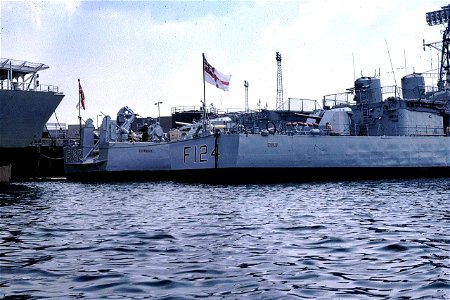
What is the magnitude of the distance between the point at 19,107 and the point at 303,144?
20.0 meters

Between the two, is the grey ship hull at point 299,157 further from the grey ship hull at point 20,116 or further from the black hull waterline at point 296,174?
the grey ship hull at point 20,116

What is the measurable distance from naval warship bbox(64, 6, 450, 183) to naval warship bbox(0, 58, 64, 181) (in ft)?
22.1

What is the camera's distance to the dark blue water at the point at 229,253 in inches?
298

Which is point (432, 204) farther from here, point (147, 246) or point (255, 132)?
point (255, 132)

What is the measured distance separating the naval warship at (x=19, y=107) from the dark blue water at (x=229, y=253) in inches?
856

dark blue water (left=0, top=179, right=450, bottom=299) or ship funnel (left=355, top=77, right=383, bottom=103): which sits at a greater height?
ship funnel (left=355, top=77, right=383, bottom=103)

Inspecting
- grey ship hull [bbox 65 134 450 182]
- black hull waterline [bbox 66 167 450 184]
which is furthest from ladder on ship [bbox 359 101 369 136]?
black hull waterline [bbox 66 167 450 184]

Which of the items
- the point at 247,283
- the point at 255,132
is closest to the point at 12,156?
the point at 255,132

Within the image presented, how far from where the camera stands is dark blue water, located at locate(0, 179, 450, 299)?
7570 mm

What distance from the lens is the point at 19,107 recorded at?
38.5 meters

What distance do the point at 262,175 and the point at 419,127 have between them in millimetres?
14321

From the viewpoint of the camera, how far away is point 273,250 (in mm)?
10453

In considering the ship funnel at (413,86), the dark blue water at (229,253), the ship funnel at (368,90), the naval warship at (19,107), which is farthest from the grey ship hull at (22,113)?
the ship funnel at (413,86)

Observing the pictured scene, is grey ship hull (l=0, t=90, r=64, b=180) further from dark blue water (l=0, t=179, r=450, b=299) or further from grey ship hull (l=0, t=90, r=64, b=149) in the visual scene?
dark blue water (l=0, t=179, r=450, b=299)
